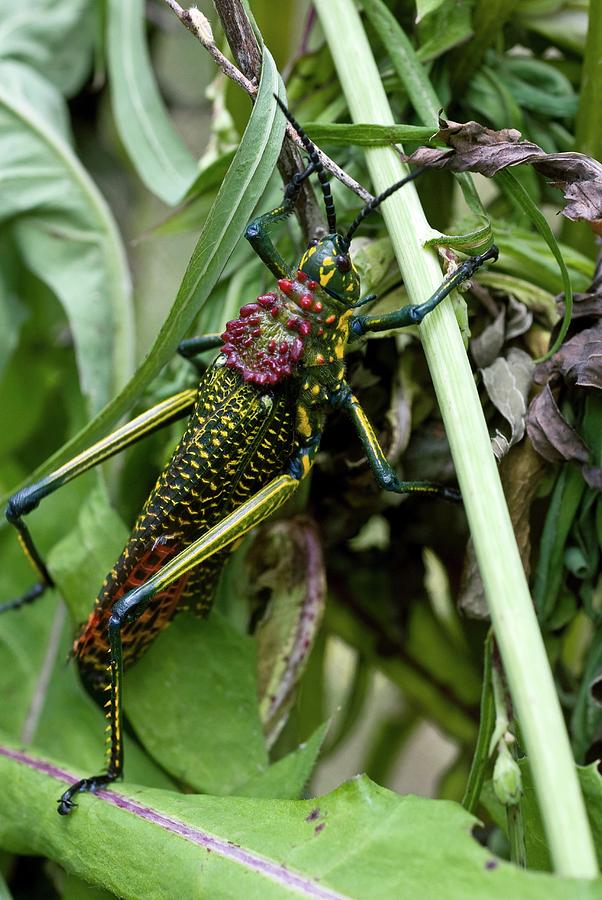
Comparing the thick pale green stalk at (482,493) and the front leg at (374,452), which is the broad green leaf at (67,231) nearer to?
the front leg at (374,452)

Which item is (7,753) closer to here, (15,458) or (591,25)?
(15,458)

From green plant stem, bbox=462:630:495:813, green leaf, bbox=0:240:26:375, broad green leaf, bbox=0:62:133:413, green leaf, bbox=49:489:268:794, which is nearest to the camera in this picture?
green plant stem, bbox=462:630:495:813

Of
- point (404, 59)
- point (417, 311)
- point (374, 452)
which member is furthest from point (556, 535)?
point (404, 59)

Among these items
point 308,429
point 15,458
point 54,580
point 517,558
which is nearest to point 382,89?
point 308,429

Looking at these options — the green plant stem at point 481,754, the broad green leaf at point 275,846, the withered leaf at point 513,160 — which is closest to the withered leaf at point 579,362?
the withered leaf at point 513,160

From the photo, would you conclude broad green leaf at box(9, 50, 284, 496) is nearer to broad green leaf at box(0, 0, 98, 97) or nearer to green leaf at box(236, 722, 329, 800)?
green leaf at box(236, 722, 329, 800)

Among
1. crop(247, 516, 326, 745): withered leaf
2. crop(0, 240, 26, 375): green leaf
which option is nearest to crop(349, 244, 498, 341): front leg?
crop(247, 516, 326, 745): withered leaf

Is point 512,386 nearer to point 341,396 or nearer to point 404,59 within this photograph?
point 341,396
